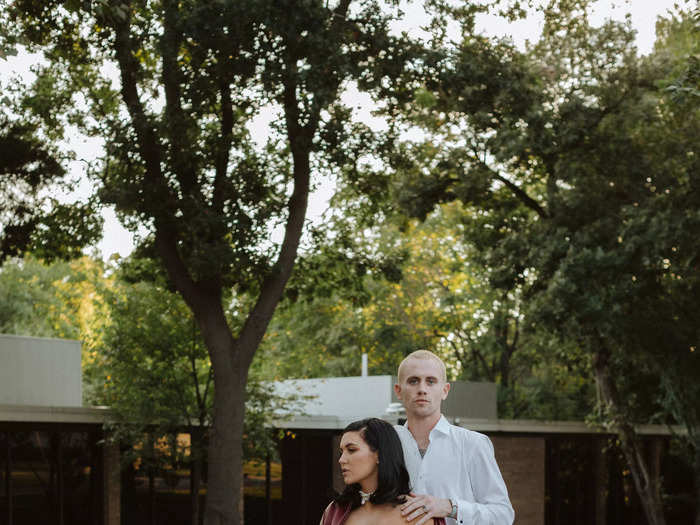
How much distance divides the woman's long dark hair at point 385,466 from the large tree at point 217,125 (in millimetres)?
10264

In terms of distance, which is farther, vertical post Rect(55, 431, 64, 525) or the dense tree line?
vertical post Rect(55, 431, 64, 525)

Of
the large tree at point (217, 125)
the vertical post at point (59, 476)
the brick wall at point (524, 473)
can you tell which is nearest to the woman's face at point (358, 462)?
the large tree at point (217, 125)

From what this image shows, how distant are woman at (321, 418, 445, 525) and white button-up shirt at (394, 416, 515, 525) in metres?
0.27

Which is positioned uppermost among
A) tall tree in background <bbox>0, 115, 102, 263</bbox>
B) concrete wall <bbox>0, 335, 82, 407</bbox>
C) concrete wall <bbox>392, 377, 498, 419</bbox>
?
tall tree in background <bbox>0, 115, 102, 263</bbox>

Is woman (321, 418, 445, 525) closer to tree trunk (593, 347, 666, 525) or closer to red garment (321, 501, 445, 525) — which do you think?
red garment (321, 501, 445, 525)

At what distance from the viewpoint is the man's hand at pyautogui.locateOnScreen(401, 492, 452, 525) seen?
324 cm

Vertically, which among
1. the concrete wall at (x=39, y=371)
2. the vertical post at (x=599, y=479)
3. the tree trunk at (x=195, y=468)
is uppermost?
the concrete wall at (x=39, y=371)

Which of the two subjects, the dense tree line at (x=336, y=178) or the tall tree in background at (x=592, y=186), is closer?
the dense tree line at (x=336, y=178)

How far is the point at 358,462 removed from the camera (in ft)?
10.6

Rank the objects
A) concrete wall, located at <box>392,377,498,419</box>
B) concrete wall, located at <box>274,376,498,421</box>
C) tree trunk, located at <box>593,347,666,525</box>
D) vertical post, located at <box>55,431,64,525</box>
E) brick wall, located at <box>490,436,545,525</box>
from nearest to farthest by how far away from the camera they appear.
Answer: vertical post, located at <box>55,431,64,525</box>, tree trunk, located at <box>593,347,666,525</box>, concrete wall, located at <box>274,376,498,421</box>, brick wall, located at <box>490,436,545,525</box>, concrete wall, located at <box>392,377,498,419</box>

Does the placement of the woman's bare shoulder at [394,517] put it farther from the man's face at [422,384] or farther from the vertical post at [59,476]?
the vertical post at [59,476]

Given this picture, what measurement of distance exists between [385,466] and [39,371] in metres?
15.6

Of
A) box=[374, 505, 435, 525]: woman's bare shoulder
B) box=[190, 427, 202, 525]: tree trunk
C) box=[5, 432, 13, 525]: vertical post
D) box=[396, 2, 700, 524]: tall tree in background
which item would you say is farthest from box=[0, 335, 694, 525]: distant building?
box=[374, 505, 435, 525]: woman's bare shoulder

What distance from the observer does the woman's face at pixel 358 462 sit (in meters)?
3.24
